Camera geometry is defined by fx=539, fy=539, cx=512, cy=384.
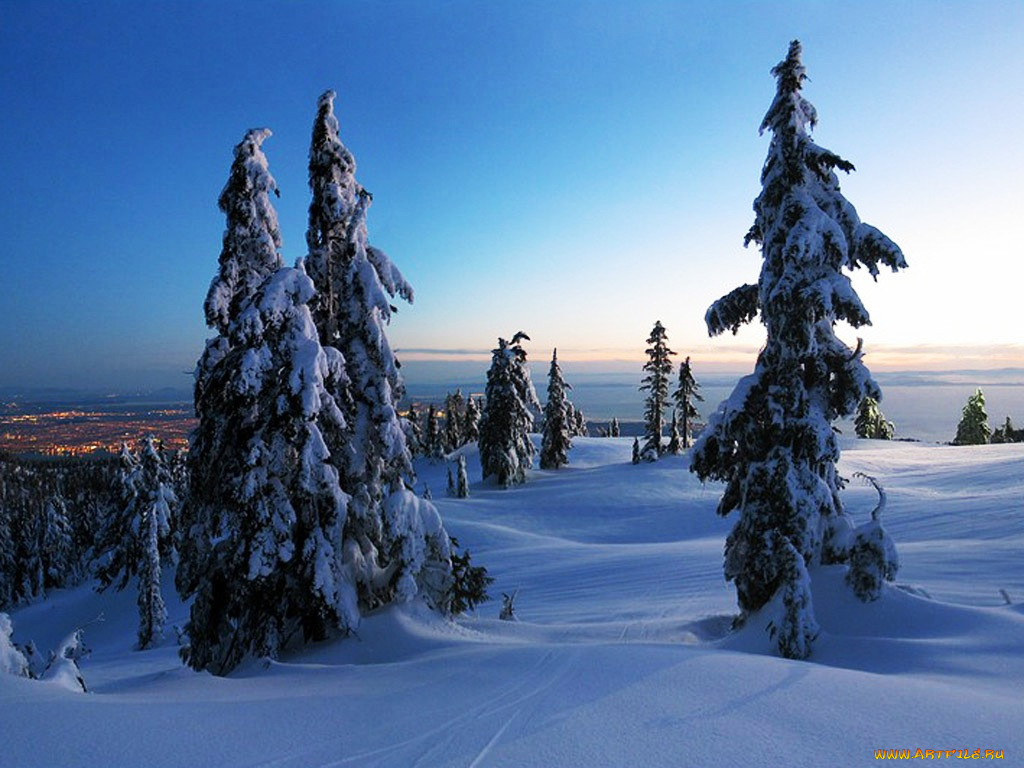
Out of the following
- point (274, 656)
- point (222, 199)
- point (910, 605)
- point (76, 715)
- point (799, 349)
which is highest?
point (222, 199)

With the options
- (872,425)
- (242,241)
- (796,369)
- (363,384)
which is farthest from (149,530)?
(872,425)

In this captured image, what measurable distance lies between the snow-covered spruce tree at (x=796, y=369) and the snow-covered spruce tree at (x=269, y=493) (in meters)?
7.70

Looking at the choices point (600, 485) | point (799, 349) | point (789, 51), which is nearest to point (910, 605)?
point (799, 349)

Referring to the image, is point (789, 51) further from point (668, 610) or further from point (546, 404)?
point (546, 404)

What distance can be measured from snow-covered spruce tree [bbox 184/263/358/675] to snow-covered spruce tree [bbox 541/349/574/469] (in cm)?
4637

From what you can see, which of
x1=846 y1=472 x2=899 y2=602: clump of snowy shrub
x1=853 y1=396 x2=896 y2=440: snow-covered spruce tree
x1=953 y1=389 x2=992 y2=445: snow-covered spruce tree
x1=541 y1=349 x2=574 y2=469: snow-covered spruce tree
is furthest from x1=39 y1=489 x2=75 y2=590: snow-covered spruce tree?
x1=953 y1=389 x2=992 y2=445: snow-covered spruce tree

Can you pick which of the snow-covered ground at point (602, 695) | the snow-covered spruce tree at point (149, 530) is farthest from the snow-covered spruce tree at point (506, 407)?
the snow-covered ground at point (602, 695)

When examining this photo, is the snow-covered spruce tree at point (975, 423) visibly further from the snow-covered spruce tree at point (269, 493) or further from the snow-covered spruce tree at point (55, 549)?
the snow-covered spruce tree at point (55, 549)

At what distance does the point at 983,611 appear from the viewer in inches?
354

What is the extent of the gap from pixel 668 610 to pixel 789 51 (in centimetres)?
1335

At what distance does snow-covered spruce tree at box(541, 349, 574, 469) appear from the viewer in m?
56.6

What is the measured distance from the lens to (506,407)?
50.5 metres

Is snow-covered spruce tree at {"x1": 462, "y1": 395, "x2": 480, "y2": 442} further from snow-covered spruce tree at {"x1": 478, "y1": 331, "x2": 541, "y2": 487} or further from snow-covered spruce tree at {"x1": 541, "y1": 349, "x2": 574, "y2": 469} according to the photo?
snow-covered spruce tree at {"x1": 478, "y1": 331, "x2": 541, "y2": 487}

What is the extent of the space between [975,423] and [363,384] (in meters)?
81.2
